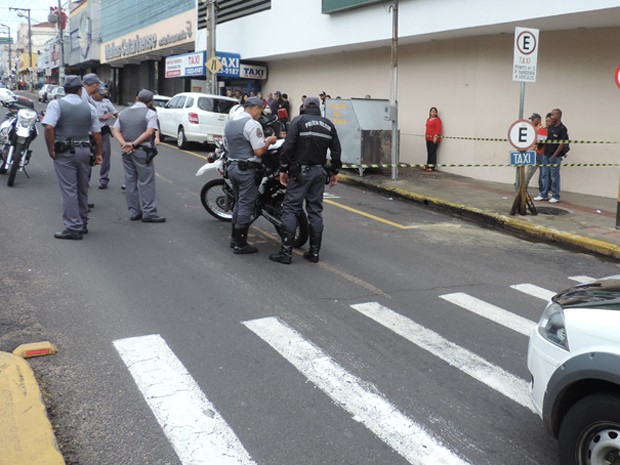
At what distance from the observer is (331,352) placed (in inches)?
188

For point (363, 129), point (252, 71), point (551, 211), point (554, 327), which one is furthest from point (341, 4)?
point (554, 327)

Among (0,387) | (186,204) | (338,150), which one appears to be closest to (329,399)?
(0,387)

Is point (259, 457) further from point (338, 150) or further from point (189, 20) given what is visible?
point (189, 20)

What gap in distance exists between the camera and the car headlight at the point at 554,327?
3033 mm

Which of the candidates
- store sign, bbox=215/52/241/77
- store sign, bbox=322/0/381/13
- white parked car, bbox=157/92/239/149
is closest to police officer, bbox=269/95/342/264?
store sign, bbox=322/0/381/13

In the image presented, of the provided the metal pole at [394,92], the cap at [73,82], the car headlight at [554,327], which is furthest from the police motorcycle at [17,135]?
the car headlight at [554,327]

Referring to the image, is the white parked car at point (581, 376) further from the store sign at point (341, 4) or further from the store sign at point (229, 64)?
the store sign at point (229, 64)

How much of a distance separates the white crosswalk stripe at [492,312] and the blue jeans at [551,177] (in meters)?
6.69

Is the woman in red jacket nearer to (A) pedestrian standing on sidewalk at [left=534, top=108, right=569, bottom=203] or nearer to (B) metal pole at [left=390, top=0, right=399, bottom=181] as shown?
(B) metal pole at [left=390, top=0, right=399, bottom=181]

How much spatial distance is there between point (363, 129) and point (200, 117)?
577 cm

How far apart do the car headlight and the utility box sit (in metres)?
11.8

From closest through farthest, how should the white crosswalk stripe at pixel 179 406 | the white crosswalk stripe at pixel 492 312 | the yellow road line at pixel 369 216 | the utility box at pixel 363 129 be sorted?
the white crosswalk stripe at pixel 179 406, the white crosswalk stripe at pixel 492 312, the yellow road line at pixel 369 216, the utility box at pixel 363 129

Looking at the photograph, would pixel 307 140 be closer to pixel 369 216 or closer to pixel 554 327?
pixel 369 216

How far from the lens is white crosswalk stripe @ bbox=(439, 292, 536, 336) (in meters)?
5.56
